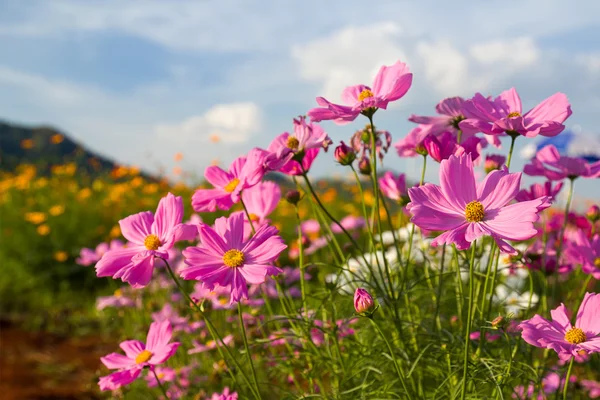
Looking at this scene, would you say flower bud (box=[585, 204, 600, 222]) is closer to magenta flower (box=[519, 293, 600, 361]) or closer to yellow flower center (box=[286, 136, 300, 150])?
magenta flower (box=[519, 293, 600, 361])

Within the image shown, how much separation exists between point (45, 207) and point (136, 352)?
461 centimetres

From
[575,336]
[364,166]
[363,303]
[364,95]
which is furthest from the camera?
[364,166]

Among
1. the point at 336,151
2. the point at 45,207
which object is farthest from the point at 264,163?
the point at 45,207

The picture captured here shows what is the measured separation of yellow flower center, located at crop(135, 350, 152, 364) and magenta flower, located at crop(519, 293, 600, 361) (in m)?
0.73

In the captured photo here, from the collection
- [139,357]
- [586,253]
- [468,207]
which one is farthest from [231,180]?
[586,253]

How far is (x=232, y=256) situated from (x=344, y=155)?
0.32 meters

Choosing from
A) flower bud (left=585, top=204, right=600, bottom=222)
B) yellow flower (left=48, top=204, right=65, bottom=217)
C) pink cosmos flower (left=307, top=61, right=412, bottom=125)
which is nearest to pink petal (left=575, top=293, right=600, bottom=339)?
pink cosmos flower (left=307, top=61, right=412, bottom=125)

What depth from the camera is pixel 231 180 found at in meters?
A: 1.26

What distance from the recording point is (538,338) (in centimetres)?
103

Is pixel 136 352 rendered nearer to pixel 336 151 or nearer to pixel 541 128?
pixel 336 151

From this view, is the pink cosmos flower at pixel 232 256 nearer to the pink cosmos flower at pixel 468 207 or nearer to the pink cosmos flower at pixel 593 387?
the pink cosmos flower at pixel 468 207

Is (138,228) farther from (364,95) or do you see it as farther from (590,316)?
(590,316)

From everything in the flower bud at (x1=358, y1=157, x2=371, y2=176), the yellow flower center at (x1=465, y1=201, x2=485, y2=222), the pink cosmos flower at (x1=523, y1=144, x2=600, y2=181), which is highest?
the yellow flower center at (x1=465, y1=201, x2=485, y2=222)

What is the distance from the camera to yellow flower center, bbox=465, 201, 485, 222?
96cm
